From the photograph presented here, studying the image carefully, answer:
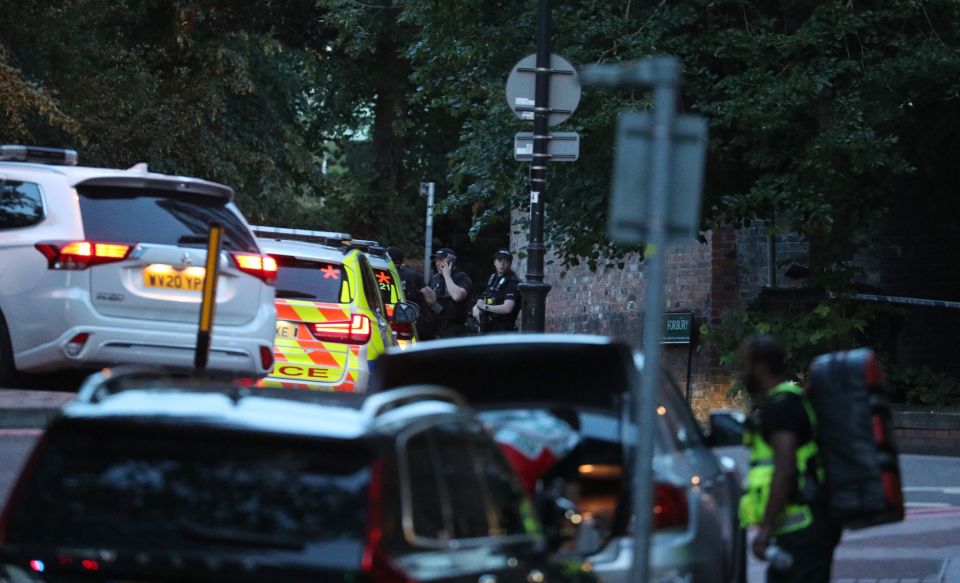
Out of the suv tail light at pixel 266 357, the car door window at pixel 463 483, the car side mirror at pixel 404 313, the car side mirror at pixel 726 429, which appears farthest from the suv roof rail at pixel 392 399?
the car side mirror at pixel 404 313

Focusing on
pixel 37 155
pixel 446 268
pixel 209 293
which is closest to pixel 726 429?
pixel 209 293

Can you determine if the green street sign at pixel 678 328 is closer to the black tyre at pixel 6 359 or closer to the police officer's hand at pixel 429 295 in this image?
the police officer's hand at pixel 429 295

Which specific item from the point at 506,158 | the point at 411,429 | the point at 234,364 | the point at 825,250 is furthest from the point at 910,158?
the point at 411,429

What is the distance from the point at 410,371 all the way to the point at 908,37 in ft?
42.6

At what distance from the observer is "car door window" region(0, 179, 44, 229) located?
Result: 12938 mm

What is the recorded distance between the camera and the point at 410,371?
7.95 meters

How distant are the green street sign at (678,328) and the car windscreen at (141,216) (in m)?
14.0

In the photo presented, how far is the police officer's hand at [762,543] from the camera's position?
7.54m

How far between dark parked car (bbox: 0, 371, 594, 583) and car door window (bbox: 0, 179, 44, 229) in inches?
312

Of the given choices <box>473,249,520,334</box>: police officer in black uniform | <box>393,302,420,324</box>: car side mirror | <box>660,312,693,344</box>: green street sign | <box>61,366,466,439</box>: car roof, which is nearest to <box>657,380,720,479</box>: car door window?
<box>61,366,466,439</box>: car roof

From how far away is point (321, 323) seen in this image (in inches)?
599

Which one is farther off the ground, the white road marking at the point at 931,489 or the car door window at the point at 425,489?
the car door window at the point at 425,489

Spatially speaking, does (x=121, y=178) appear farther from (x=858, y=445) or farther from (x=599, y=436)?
(x=858, y=445)

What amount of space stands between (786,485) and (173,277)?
651 cm
